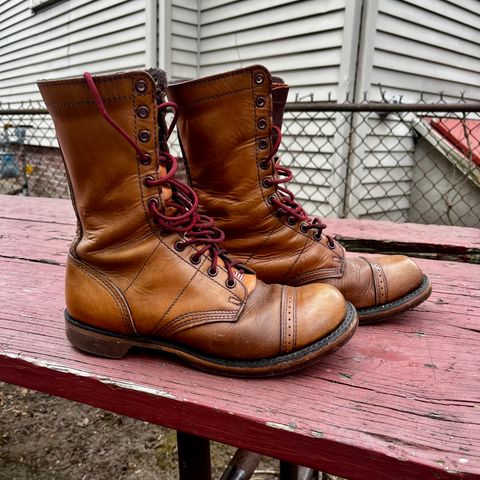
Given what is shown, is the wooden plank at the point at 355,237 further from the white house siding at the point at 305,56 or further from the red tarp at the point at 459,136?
the red tarp at the point at 459,136

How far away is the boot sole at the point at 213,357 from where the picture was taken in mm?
612

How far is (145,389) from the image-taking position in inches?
23.4

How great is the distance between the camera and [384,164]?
355cm

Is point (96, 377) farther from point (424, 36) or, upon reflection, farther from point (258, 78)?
point (424, 36)

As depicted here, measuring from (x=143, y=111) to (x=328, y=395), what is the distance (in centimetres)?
45

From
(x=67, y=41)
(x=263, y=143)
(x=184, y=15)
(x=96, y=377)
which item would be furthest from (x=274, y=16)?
(x=96, y=377)

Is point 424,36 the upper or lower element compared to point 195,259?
upper

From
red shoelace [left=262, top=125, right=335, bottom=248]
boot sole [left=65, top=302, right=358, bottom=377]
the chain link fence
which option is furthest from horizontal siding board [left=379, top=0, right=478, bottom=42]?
boot sole [left=65, top=302, right=358, bottom=377]

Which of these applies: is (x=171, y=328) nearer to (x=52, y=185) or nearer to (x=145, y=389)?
(x=145, y=389)

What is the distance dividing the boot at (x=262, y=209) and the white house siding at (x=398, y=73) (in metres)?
2.62

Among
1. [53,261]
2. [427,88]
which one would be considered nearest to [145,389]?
[53,261]

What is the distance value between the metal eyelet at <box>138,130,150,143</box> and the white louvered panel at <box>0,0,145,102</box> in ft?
13.5

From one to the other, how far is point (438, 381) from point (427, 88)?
379 cm

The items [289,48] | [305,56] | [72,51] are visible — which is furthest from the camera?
[72,51]
